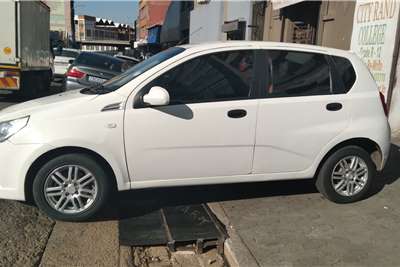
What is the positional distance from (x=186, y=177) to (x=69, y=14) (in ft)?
283

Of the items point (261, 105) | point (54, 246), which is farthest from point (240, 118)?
point (54, 246)

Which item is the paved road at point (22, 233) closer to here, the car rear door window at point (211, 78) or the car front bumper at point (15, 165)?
the car front bumper at point (15, 165)

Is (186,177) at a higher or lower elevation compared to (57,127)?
lower

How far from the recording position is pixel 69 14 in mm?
85062

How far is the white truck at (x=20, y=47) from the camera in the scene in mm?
11500

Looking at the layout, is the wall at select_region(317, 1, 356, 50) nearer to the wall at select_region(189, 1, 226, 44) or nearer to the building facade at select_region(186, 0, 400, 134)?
the building facade at select_region(186, 0, 400, 134)

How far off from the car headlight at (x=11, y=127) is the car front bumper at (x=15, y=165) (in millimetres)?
74

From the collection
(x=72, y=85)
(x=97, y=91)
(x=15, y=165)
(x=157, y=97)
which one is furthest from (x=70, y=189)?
(x=72, y=85)

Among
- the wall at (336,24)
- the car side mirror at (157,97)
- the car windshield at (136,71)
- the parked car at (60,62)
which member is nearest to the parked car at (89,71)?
the wall at (336,24)

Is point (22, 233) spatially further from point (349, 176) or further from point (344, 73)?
point (344, 73)

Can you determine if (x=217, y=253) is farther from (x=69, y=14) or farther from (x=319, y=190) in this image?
(x=69, y=14)

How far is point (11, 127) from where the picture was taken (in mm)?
4395

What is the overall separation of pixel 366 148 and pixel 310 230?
4.92 ft

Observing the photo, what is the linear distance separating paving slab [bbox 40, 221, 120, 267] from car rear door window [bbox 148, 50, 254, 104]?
139 centimetres
